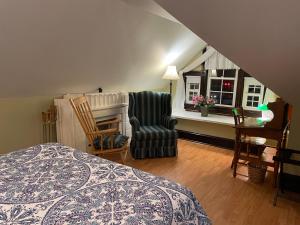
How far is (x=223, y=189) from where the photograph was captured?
2684mm

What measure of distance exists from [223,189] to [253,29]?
196 cm

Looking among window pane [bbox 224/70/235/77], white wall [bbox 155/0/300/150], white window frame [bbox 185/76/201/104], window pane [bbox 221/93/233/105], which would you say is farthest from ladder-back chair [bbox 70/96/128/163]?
window pane [bbox 224/70/235/77]

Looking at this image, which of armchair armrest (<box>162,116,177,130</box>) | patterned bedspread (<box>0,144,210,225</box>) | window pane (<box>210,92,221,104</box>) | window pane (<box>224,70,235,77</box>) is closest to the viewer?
patterned bedspread (<box>0,144,210,225</box>)

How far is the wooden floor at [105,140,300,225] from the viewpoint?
85.5 inches

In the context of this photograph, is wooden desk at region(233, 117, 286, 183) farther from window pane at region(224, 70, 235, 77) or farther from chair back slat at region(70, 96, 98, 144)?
chair back slat at region(70, 96, 98, 144)

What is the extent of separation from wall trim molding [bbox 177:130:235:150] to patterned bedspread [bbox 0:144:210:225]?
2972 mm

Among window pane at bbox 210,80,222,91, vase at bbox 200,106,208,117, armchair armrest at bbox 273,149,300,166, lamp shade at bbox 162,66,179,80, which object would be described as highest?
lamp shade at bbox 162,66,179,80

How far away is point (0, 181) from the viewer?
4.54 feet

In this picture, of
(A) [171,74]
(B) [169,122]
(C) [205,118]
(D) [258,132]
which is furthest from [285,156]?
(A) [171,74]

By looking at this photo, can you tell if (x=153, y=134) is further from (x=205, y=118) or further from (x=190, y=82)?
(x=190, y=82)

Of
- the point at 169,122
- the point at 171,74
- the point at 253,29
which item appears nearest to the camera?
the point at 253,29

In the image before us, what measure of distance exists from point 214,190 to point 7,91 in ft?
9.03

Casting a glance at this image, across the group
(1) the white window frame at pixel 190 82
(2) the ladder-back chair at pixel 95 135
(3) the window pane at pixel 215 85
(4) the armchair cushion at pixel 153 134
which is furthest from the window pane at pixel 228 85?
(2) the ladder-back chair at pixel 95 135

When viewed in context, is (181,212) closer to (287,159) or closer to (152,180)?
(152,180)
